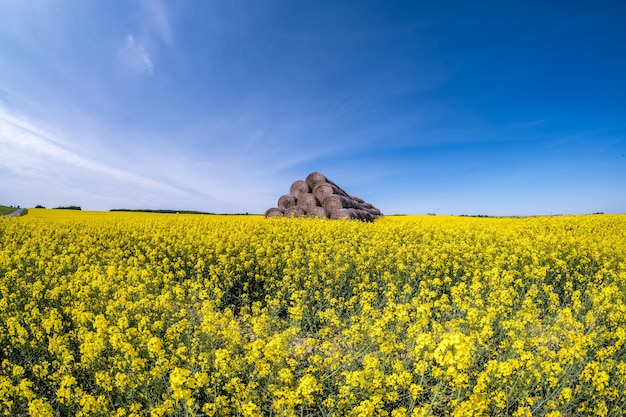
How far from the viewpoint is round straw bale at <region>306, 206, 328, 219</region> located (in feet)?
59.7

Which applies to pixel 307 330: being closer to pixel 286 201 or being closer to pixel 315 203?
pixel 315 203

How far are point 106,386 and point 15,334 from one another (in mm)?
3115

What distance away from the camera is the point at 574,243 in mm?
9883

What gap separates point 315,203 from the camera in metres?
19.6

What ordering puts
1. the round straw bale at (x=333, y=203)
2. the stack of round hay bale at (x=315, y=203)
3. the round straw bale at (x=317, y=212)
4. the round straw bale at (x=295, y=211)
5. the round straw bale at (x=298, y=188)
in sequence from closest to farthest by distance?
the round straw bale at (x=317, y=212) < the stack of round hay bale at (x=315, y=203) < the round straw bale at (x=333, y=203) < the round straw bale at (x=295, y=211) < the round straw bale at (x=298, y=188)

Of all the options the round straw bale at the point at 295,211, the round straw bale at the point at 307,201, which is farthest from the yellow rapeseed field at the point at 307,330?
the round straw bale at the point at 307,201

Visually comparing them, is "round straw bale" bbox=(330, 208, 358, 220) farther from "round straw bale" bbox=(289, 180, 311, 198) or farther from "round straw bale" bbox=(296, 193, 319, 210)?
"round straw bale" bbox=(289, 180, 311, 198)

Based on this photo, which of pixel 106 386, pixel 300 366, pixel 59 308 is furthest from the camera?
pixel 59 308

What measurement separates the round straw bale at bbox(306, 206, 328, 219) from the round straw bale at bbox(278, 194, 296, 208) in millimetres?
1755

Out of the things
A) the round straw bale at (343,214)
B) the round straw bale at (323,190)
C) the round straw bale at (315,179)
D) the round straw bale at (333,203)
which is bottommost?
the round straw bale at (343,214)

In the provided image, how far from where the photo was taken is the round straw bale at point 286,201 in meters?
20.4

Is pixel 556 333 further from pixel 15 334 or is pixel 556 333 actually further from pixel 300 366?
pixel 15 334

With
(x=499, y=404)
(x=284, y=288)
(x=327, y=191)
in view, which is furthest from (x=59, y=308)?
(x=327, y=191)

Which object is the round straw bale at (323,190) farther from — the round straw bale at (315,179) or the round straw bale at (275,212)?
the round straw bale at (275,212)
